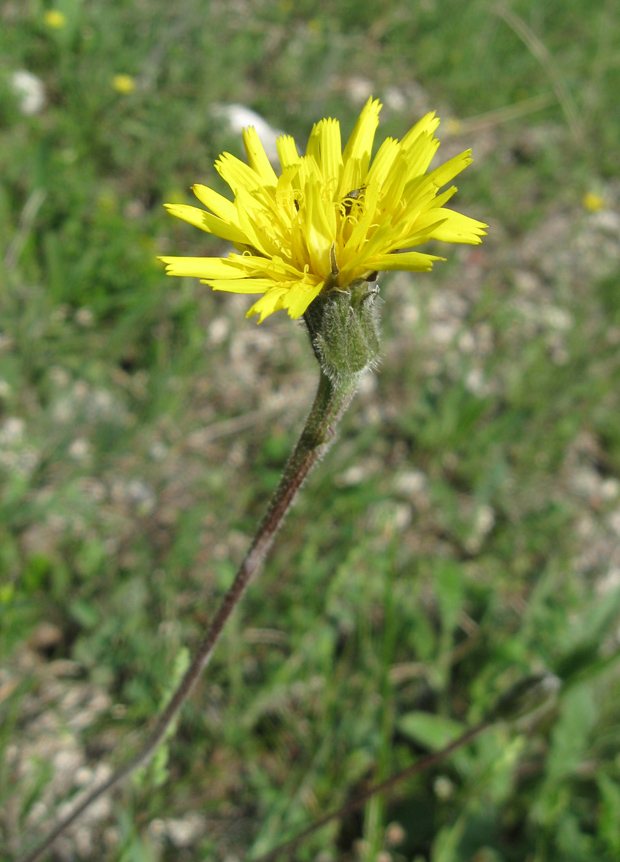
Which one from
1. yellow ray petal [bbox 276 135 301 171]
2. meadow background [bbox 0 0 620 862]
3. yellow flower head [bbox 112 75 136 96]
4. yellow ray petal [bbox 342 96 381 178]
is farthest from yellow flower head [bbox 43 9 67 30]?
yellow ray petal [bbox 342 96 381 178]

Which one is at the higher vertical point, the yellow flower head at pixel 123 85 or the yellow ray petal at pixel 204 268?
the yellow flower head at pixel 123 85

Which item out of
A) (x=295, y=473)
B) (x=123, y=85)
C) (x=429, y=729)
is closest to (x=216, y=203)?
(x=295, y=473)

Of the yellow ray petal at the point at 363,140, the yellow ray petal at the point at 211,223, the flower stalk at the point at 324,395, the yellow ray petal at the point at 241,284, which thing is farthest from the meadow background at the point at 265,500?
the yellow ray petal at the point at 363,140

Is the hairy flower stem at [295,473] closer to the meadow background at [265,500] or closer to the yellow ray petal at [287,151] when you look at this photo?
the meadow background at [265,500]

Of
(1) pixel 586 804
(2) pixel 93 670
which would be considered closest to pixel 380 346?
(2) pixel 93 670

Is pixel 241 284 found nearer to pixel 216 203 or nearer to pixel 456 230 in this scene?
pixel 216 203

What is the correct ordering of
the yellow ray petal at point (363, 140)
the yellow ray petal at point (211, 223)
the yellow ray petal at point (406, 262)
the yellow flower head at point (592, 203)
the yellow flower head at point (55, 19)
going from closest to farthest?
the yellow ray petal at point (406, 262) < the yellow ray petal at point (211, 223) < the yellow ray petal at point (363, 140) < the yellow flower head at point (55, 19) < the yellow flower head at point (592, 203)

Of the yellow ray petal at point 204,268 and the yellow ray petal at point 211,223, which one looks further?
the yellow ray petal at point 211,223

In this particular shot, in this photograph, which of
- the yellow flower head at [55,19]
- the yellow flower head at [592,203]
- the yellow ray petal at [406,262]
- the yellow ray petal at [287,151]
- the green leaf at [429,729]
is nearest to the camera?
the yellow ray petal at [406,262]
